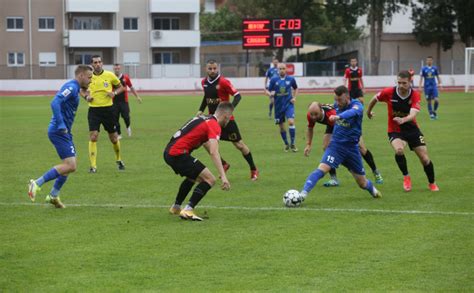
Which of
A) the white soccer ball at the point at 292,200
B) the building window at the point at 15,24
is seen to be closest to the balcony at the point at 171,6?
the building window at the point at 15,24

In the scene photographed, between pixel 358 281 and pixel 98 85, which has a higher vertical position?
pixel 98 85

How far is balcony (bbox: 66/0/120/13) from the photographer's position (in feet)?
234

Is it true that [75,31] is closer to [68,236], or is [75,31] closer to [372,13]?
[372,13]

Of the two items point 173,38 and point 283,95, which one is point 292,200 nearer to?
point 283,95

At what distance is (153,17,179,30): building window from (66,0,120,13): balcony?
14.4ft

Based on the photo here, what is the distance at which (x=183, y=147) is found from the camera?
36.2ft

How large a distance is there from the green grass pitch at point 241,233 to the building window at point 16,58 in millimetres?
55792

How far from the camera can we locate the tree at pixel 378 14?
69.9 metres

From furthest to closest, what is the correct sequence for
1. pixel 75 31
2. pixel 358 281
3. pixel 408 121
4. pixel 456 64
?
pixel 75 31 < pixel 456 64 < pixel 408 121 < pixel 358 281

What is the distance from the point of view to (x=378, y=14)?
72.8 m

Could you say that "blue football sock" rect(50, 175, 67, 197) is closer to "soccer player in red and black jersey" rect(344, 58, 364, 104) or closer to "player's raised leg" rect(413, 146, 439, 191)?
"player's raised leg" rect(413, 146, 439, 191)

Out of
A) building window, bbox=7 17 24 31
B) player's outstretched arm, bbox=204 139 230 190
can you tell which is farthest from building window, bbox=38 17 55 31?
player's outstretched arm, bbox=204 139 230 190

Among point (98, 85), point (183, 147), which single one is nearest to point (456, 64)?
point (98, 85)

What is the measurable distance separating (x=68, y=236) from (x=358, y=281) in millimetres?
3837
